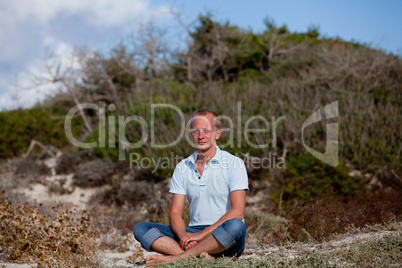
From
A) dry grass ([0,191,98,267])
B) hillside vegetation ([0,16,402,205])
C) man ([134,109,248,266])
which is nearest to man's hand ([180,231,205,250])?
man ([134,109,248,266])

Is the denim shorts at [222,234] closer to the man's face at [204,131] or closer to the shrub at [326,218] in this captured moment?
the man's face at [204,131]

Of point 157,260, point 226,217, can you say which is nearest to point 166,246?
point 157,260

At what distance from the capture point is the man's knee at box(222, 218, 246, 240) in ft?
10.1

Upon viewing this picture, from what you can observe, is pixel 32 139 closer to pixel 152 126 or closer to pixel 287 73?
pixel 152 126

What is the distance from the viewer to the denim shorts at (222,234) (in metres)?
3.08

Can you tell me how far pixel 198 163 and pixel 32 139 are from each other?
432 inches

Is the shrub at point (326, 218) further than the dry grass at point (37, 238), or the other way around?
the shrub at point (326, 218)

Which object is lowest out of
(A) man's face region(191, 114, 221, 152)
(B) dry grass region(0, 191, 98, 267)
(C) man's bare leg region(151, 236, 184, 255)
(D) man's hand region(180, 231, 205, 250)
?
(B) dry grass region(0, 191, 98, 267)

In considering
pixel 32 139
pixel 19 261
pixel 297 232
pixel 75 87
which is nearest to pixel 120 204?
pixel 19 261

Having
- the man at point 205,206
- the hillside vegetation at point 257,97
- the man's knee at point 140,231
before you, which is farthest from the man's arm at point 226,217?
the hillside vegetation at point 257,97

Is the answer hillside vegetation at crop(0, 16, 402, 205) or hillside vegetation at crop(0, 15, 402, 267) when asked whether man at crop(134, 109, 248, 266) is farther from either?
hillside vegetation at crop(0, 16, 402, 205)

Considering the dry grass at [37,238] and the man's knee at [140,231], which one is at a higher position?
the man's knee at [140,231]

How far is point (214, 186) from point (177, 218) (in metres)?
0.46

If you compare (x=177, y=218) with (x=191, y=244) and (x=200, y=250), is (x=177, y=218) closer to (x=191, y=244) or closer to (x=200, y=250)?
(x=191, y=244)
